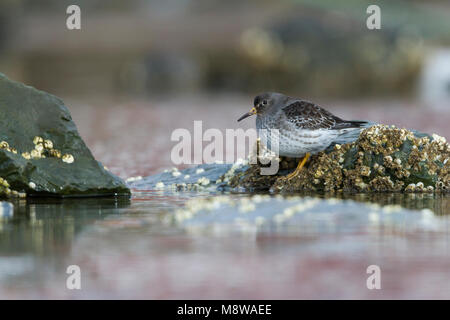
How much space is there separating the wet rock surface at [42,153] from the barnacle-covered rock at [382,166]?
6.28ft

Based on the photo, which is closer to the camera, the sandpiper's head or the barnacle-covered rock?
the barnacle-covered rock

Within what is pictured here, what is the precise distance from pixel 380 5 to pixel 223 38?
17.0 ft

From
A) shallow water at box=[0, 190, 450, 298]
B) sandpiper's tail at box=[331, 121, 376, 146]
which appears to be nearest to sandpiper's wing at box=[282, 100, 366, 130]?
sandpiper's tail at box=[331, 121, 376, 146]

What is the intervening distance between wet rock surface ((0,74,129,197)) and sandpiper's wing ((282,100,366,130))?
1.89 metres

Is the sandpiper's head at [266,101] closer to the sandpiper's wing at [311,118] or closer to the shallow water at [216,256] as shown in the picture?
the sandpiper's wing at [311,118]

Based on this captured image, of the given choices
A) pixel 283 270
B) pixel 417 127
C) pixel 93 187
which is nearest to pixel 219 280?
pixel 283 270

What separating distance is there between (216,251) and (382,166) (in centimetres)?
327

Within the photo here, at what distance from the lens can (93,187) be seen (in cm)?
848

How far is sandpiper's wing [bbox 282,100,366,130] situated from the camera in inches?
348

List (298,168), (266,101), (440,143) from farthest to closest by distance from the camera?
(266,101) → (298,168) → (440,143)

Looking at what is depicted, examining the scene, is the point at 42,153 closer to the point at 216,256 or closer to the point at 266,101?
the point at 266,101

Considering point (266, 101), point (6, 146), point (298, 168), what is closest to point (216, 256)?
point (298, 168)

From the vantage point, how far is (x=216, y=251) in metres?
5.87

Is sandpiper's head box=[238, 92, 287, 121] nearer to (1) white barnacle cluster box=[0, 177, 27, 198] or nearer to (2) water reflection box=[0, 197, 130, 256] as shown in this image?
(2) water reflection box=[0, 197, 130, 256]
